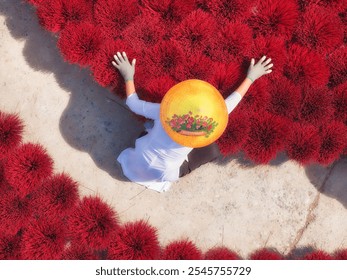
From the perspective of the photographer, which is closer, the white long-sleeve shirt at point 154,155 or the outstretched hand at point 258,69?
the white long-sleeve shirt at point 154,155

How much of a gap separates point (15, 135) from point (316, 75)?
1.18m

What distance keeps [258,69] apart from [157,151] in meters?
0.52

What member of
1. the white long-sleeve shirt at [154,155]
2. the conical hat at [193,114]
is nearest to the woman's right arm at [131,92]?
A: the white long-sleeve shirt at [154,155]

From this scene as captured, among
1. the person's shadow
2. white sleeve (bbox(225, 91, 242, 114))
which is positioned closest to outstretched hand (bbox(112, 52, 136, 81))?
the person's shadow

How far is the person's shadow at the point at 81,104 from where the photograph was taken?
1.51 m

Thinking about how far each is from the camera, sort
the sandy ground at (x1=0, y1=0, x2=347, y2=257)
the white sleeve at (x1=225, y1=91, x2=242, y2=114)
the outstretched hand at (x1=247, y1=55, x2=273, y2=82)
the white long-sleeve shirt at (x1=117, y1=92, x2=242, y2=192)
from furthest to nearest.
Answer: the sandy ground at (x1=0, y1=0, x2=347, y2=257), the outstretched hand at (x1=247, y1=55, x2=273, y2=82), the white sleeve at (x1=225, y1=91, x2=242, y2=114), the white long-sleeve shirt at (x1=117, y1=92, x2=242, y2=192)

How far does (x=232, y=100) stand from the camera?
4.11ft

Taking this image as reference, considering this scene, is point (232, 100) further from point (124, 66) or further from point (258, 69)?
point (124, 66)

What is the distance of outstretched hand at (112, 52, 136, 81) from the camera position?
1.33 metres

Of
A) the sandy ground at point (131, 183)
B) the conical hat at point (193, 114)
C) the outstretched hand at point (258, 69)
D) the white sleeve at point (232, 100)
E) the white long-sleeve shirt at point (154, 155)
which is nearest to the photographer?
the conical hat at point (193, 114)

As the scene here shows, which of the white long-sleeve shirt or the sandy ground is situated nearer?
the white long-sleeve shirt

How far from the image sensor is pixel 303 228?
154 centimetres

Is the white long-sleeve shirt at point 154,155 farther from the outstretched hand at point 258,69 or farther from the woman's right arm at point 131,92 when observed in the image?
the outstretched hand at point 258,69

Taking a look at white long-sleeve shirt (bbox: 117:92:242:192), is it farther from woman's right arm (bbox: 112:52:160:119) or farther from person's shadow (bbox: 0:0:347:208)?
person's shadow (bbox: 0:0:347:208)
